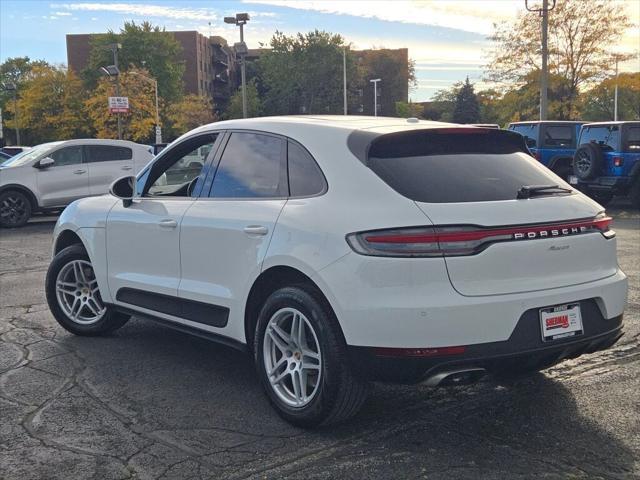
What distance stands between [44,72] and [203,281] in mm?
63539

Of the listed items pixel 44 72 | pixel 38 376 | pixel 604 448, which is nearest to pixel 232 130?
pixel 38 376

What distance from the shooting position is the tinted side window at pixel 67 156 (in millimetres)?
15273

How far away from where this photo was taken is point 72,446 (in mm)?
3705

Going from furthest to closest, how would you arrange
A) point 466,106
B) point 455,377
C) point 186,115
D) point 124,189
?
point 466,106, point 186,115, point 124,189, point 455,377

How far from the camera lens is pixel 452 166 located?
12.7 feet

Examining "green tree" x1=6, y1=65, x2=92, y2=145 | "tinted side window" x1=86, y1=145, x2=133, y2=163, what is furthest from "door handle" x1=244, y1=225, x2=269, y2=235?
"green tree" x1=6, y1=65, x2=92, y2=145

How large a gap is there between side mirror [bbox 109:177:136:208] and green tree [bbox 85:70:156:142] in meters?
53.8

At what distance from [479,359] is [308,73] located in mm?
92920

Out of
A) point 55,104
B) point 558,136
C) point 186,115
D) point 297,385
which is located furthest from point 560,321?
point 186,115

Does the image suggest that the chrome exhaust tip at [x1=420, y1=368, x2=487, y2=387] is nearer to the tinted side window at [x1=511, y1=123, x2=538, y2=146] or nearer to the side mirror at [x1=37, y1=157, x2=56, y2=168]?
the side mirror at [x1=37, y1=157, x2=56, y2=168]

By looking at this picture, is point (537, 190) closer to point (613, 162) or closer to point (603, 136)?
point (613, 162)

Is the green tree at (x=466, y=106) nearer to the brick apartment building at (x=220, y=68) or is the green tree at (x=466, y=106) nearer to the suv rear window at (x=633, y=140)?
the brick apartment building at (x=220, y=68)

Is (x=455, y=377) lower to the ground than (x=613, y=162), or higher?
lower

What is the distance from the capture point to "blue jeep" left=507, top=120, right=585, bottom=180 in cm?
1884
